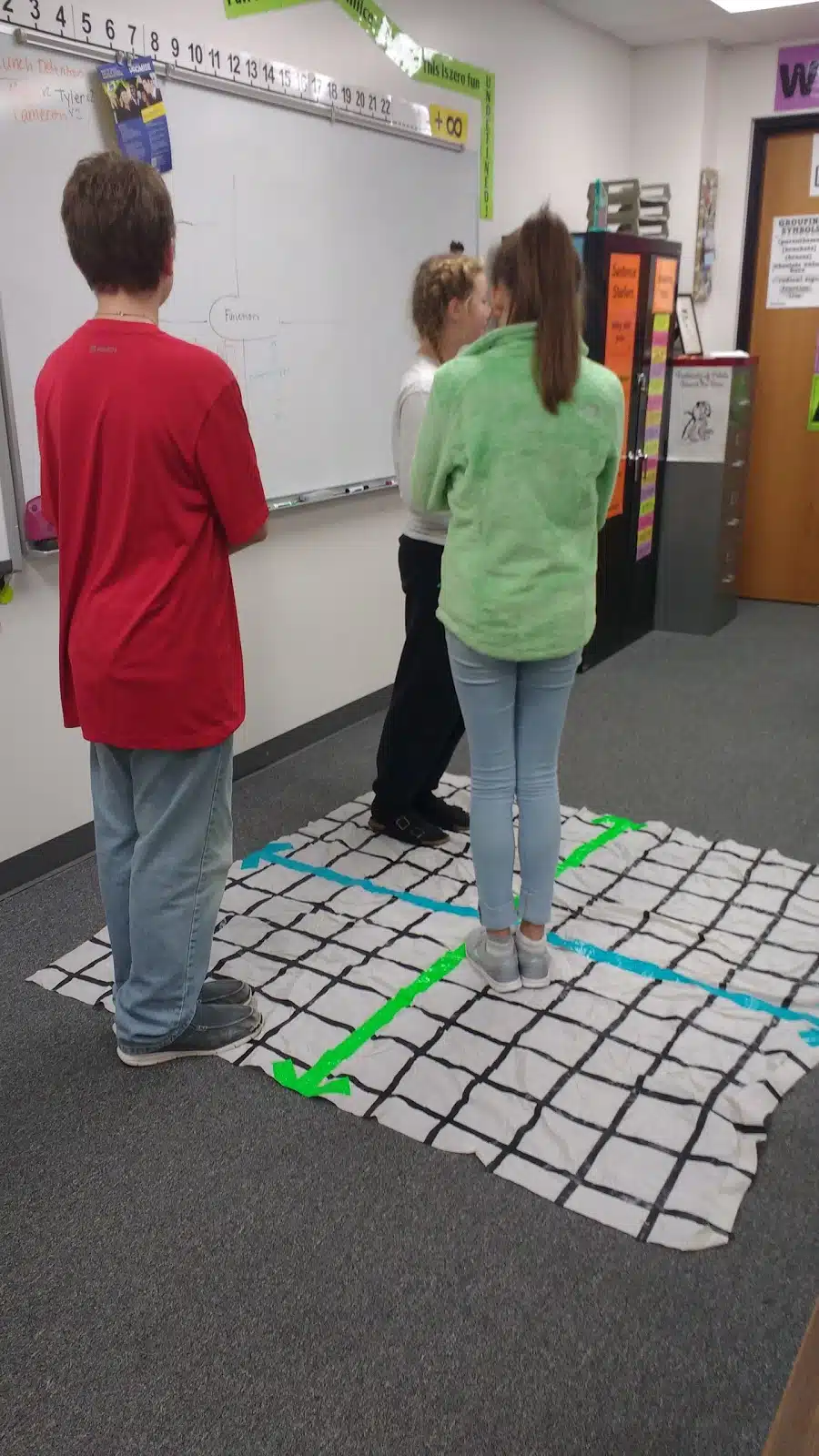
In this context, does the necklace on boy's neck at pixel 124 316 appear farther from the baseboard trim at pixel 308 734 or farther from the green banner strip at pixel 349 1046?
the baseboard trim at pixel 308 734

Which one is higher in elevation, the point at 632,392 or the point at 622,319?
the point at 622,319

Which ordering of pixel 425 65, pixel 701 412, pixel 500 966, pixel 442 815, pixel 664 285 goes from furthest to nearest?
1. pixel 701 412
2. pixel 664 285
3. pixel 425 65
4. pixel 442 815
5. pixel 500 966

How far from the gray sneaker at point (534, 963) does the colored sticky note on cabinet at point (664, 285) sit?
299 cm

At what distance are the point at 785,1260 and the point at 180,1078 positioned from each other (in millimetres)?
969

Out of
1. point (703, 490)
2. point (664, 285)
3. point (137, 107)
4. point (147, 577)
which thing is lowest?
point (703, 490)

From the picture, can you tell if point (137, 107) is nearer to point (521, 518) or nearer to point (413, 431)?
point (413, 431)

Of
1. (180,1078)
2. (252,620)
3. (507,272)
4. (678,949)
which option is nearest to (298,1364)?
(180,1078)

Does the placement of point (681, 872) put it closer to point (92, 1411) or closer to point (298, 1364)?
point (298, 1364)

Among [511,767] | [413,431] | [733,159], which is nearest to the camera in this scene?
[511,767]

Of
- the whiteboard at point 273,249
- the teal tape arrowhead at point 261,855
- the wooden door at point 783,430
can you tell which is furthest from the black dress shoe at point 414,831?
the wooden door at point 783,430

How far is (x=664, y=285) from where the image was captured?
4.22 meters

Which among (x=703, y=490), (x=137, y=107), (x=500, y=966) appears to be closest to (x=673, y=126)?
(x=703, y=490)

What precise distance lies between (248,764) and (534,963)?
4.38ft

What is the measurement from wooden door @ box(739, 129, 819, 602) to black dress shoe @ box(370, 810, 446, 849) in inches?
123
